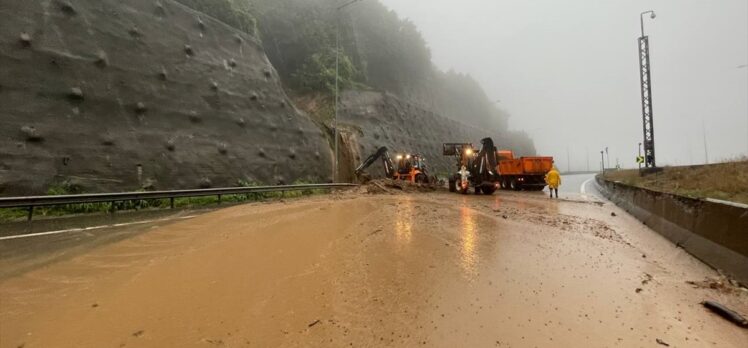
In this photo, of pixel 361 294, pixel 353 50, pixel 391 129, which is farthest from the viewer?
pixel 353 50

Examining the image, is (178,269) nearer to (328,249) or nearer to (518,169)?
(328,249)

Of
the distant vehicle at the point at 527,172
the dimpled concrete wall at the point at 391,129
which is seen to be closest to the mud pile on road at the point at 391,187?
the distant vehicle at the point at 527,172

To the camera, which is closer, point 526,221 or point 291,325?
point 291,325

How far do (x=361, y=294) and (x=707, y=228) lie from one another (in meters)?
6.41

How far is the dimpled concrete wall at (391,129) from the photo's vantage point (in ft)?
112

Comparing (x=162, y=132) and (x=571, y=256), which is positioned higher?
(x=162, y=132)

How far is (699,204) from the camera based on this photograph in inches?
256

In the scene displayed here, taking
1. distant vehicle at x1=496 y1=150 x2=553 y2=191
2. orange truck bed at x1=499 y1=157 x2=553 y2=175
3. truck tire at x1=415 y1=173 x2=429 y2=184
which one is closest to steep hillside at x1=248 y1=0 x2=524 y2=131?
truck tire at x1=415 y1=173 x2=429 y2=184

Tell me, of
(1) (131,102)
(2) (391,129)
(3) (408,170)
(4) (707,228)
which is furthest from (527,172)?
(1) (131,102)

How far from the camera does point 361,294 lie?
3918 millimetres

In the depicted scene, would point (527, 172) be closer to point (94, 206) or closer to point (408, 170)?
point (408, 170)

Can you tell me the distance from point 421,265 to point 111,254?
485 cm

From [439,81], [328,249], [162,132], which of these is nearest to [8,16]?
[162,132]

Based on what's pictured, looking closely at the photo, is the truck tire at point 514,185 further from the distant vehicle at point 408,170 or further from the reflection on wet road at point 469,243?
the reflection on wet road at point 469,243
